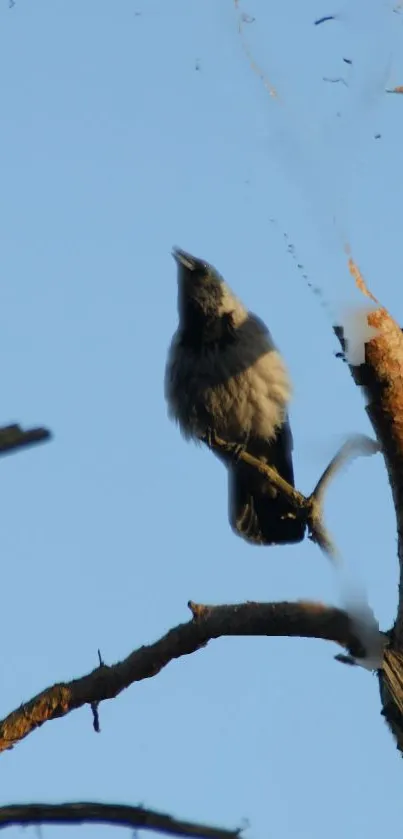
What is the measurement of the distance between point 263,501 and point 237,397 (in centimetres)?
72

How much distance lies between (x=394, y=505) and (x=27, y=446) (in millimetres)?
2593

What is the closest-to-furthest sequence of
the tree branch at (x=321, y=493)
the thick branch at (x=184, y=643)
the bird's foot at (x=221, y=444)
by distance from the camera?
the thick branch at (x=184, y=643), the tree branch at (x=321, y=493), the bird's foot at (x=221, y=444)

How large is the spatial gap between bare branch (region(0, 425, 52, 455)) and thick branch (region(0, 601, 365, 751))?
2420 mm

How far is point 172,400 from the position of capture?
7695mm

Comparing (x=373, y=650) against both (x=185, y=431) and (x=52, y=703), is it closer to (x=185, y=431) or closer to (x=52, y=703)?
(x=52, y=703)

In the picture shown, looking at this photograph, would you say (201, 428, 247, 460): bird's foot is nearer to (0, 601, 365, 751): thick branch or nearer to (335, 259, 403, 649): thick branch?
(0, 601, 365, 751): thick branch

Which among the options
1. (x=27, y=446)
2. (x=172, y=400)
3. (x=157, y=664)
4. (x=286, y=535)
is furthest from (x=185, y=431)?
(x=27, y=446)

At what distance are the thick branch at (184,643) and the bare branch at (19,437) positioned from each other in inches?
95.3

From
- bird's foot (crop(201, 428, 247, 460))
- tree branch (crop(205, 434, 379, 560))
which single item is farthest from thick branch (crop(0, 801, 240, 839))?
bird's foot (crop(201, 428, 247, 460))

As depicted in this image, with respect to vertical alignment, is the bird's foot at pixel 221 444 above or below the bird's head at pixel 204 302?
below

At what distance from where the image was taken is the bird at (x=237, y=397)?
7461mm

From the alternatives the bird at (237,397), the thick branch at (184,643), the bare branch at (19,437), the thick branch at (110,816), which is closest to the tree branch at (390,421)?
the thick branch at (184,643)

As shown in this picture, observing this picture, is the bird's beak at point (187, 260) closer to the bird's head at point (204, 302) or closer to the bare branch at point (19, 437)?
the bird's head at point (204, 302)

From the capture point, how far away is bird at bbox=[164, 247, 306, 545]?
24.5ft
